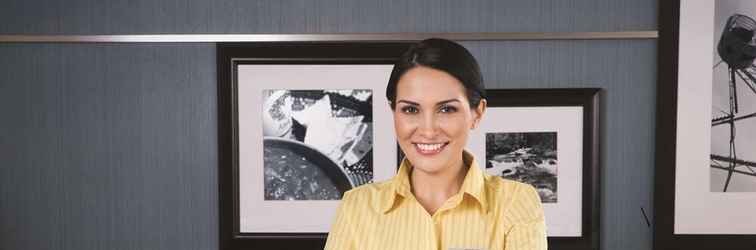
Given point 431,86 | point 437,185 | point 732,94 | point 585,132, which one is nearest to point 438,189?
point 437,185

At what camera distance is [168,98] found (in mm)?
1771

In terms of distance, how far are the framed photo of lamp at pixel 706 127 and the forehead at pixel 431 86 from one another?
1.01m

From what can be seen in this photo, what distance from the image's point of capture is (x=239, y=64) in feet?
5.74

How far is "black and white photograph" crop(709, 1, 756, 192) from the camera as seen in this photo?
1.75 m

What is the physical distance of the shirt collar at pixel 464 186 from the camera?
3.72 feet

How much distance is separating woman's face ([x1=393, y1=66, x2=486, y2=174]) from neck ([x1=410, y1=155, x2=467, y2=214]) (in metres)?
0.06

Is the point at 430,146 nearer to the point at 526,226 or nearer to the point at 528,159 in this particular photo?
the point at 526,226

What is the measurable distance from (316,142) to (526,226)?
2.73 ft

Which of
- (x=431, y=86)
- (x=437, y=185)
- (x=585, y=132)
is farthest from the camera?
(x=585, y=132)

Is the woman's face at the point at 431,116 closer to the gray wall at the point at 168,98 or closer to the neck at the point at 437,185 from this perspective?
the neck at the point at 437,185

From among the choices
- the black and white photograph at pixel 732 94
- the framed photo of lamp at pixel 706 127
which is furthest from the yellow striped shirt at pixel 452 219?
the black and white photograph at pixel 732 94

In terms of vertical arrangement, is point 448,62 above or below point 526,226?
Answer: above

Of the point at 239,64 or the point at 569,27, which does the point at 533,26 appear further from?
the point at 239,64

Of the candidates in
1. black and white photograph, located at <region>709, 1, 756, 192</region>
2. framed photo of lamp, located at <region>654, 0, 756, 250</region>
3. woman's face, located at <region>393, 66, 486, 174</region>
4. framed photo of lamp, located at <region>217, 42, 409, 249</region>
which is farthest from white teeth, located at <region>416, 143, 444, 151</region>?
black and white photograph, located at <region>709, 1, 756, 192</region>
